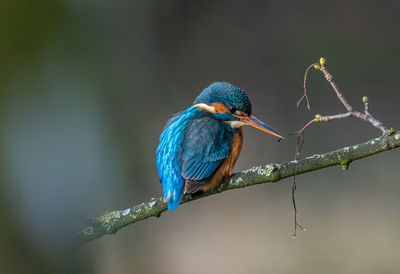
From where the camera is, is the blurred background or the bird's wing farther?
the blurred background

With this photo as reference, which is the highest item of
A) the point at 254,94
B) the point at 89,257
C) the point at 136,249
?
the point at 89,257

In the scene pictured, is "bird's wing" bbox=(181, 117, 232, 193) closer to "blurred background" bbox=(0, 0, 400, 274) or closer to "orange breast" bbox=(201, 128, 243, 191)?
→ "orange breast" bbox=(201, 128, 243, 191)

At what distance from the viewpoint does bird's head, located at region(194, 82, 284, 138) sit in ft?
5.92

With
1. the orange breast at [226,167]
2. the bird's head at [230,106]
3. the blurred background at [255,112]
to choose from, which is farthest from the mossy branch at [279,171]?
the blurred background at [255,112]

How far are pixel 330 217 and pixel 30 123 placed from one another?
8.58ft

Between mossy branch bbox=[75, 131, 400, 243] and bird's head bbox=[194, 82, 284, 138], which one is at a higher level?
bird's head bbox=[194, 82, 284, 138]

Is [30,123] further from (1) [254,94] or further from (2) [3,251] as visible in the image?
(1) [254,94]

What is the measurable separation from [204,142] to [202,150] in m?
0.03

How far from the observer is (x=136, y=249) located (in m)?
2.79

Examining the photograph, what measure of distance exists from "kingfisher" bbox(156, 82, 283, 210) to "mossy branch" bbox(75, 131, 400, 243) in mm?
69

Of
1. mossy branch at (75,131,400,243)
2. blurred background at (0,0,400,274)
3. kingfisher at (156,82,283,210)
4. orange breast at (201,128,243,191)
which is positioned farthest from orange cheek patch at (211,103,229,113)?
blurred background at (0,0,400,274)

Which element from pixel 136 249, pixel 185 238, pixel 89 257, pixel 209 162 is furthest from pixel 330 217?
pixel 89 257

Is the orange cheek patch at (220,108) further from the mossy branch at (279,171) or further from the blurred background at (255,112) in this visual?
the blurred background at (255,112)

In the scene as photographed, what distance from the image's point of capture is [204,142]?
170 cm
